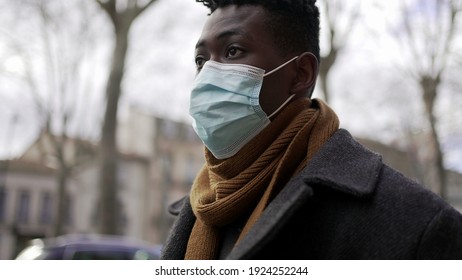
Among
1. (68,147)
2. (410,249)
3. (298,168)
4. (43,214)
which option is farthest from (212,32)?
(43,214)

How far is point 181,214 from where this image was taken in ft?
6.92

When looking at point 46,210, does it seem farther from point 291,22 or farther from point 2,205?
point 291,22

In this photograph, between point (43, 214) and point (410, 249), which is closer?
point (410, 249)

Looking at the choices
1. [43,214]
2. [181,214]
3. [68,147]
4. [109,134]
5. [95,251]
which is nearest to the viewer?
[181,214]

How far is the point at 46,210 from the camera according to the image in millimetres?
33844

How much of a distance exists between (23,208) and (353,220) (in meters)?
34.4

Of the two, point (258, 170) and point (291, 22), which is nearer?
point (258, 170)

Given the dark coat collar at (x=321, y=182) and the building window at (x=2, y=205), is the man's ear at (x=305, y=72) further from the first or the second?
the building window at (x=2, y=205)

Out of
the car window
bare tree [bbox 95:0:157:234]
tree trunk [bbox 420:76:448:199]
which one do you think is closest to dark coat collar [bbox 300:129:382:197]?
the car window

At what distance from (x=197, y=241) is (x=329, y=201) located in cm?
56

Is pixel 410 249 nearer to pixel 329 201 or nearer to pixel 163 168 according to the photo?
pixel 329 201

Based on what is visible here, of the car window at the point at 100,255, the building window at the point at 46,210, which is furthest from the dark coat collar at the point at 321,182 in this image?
the building window at the point at 46,210

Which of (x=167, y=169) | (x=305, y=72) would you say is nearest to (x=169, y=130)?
(x=167, y=169)

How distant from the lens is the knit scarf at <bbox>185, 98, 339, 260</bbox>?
1664mm
